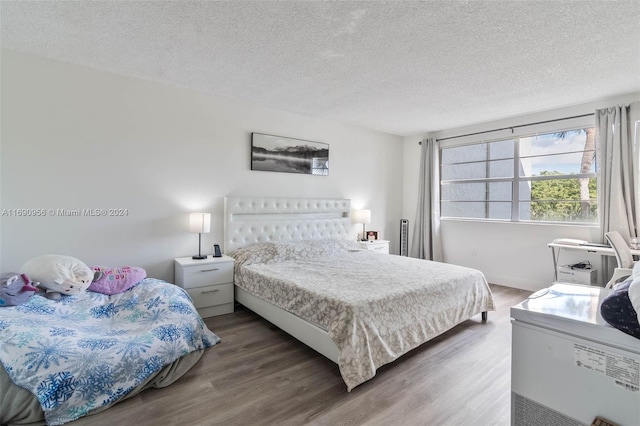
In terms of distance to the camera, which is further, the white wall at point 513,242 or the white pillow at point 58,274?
the white wall at point 513,242

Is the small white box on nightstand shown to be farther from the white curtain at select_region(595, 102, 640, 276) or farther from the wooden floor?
the wooden floor

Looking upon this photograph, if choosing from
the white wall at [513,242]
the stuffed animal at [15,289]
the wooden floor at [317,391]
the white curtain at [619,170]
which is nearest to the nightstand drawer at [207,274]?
the wooden floor at [317,391]

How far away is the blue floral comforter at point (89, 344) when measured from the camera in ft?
5.51

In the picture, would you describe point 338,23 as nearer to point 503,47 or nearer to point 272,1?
point 272,1

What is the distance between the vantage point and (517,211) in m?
4.60

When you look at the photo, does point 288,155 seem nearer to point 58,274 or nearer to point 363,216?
point 363,216

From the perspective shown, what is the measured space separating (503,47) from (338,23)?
1.40 m

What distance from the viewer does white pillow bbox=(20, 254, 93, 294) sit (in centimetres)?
239

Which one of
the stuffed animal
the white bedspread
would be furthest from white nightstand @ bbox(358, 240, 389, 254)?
the stuffed animal

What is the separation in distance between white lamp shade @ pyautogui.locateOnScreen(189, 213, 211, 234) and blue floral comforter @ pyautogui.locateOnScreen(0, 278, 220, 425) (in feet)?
3.00

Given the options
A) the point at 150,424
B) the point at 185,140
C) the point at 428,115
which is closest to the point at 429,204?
the point at 428,115

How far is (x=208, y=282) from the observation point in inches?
128

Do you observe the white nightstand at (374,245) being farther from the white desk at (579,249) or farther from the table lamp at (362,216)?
the white desk at (579,249)

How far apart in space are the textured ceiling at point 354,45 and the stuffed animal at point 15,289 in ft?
6.21
